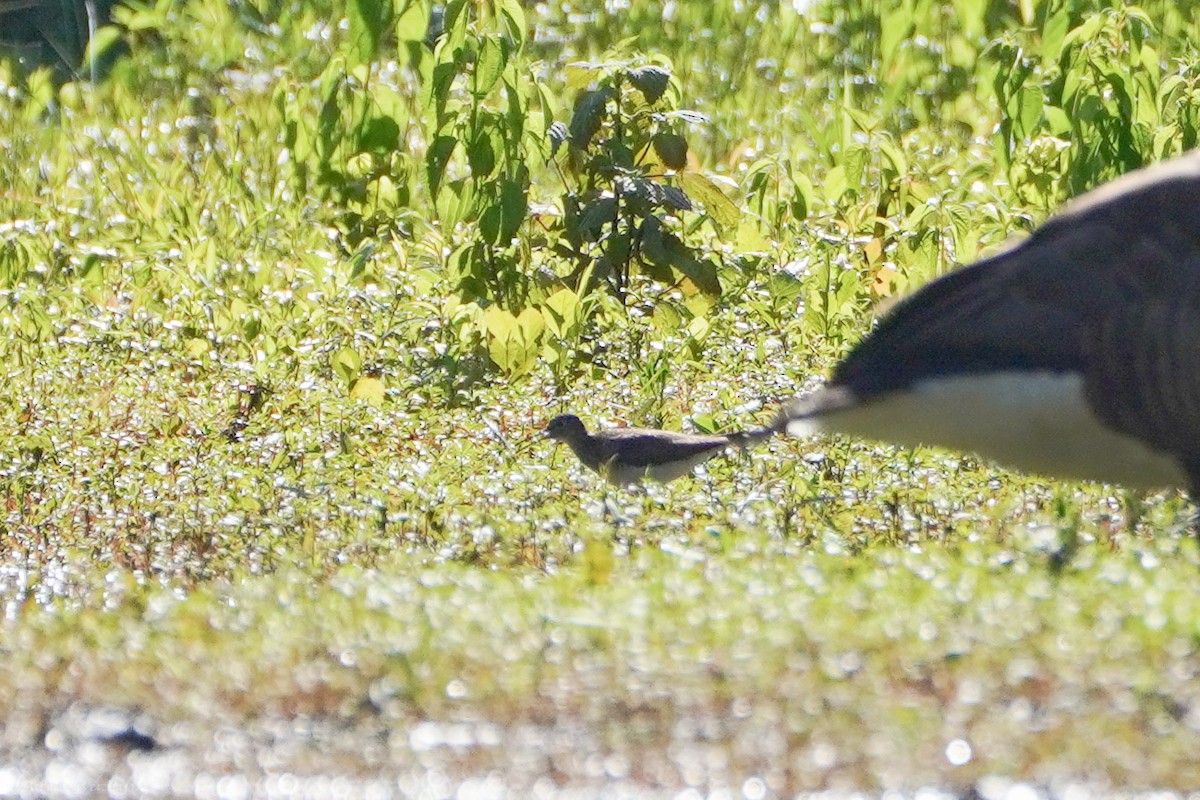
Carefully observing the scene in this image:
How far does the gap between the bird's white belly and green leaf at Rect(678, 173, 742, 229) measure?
211cm

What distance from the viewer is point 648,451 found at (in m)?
5.89

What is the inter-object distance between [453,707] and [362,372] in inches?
132

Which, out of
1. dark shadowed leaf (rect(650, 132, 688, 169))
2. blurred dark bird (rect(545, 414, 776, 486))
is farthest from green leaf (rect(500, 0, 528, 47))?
blurred dark bird (rect(545, 414, 776, 486))

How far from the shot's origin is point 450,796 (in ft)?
11.4

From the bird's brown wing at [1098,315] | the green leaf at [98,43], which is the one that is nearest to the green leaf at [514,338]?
the bird's brown wing at [1098,315]

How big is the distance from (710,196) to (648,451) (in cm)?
166

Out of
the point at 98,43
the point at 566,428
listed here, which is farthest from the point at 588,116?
the point at 98,43

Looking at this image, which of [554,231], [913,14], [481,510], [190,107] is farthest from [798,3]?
[481,510]

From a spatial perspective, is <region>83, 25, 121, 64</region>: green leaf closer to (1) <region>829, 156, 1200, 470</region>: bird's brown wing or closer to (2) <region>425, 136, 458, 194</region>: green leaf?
(2) <region>425, 136, 458, 194</region>: green leaf

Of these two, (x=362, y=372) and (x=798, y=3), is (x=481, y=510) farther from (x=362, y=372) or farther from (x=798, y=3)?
(x=798, y=3)

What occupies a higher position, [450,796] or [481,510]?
[450,796]

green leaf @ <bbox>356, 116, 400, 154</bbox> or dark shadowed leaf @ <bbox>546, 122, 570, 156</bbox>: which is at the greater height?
dark shadowed leaf @ <bbox>546, 122, 570, 156</bbox>

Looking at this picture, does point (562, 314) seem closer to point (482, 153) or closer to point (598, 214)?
point (598, 214)

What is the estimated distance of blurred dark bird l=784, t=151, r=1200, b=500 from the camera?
16.0ft
